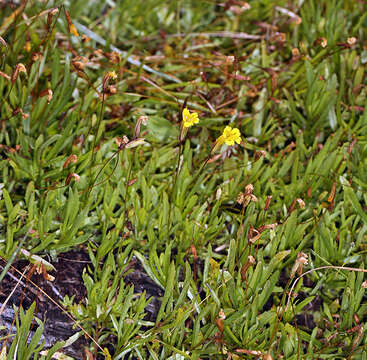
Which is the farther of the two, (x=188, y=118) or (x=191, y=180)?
(x=191, y=180)

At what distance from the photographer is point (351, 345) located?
5.38 ft

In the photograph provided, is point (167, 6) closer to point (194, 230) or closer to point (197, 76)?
point (197, 76)

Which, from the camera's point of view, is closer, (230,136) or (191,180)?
(230,136)

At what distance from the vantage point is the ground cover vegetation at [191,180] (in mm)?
1636

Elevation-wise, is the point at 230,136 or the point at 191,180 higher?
the point at 230,136

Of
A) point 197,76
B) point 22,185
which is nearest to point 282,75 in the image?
point 197,76

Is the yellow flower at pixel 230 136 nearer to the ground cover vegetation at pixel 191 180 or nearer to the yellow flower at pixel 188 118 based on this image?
the ground cover vegetation at pixel 191 180

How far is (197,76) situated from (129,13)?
565 mm

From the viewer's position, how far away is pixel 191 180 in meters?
1.93

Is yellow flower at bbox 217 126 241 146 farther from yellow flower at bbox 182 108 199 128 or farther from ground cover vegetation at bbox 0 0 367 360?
yellow flower at bbox 182 108 199 128

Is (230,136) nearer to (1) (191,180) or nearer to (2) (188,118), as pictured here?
(2) (188,118)

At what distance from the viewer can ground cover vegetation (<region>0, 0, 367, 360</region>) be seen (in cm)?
164

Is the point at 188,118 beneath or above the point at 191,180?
above

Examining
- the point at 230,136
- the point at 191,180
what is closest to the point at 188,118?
the point at 230,136
